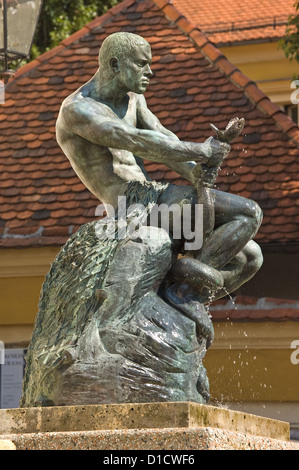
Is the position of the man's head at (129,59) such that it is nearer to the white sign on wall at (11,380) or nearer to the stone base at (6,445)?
the stone base at (6,445)

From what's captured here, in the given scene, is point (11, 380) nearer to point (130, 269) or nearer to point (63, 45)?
point (63, 45)

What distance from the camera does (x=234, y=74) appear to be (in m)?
19.0

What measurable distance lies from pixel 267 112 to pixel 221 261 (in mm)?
9537

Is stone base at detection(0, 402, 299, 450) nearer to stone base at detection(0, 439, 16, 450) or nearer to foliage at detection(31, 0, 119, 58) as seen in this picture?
stone base at detection(0, 439, 16, 450)

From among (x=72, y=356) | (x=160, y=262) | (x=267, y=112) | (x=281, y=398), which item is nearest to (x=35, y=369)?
(x=72, y=356)

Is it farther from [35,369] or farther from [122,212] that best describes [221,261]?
[35,369]

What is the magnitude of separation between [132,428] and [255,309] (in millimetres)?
9008

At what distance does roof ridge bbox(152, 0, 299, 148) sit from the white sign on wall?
3.93 metres

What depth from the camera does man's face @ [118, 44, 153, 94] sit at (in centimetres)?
933

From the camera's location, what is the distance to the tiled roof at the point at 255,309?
16641mm

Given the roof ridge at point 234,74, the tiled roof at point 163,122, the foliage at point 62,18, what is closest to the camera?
the tiled roof at point 163,122

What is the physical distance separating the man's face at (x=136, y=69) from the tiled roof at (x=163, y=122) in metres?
7.66

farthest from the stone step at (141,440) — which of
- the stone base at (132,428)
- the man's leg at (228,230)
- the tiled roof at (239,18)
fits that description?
the tiled roof at (239,18)

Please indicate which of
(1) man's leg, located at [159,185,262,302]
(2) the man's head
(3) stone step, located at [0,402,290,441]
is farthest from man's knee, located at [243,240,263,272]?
(3) stone step, located at [0,402,290,441]
